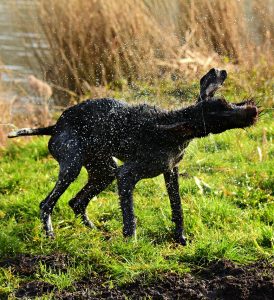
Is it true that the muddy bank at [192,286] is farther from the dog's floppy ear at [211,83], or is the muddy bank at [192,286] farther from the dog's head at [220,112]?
the dog's floppy ear at [211,83]

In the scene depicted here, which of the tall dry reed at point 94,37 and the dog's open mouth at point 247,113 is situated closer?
the dog's open mouth at point 247,113

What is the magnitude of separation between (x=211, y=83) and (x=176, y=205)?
107cm

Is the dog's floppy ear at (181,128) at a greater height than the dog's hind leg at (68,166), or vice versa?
the dog's floppy ear at (181,128)

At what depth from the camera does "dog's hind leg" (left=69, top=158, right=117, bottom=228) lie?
5605 millimetres

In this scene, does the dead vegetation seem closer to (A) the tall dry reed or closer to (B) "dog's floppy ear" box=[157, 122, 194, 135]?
(A) the tall dry reed

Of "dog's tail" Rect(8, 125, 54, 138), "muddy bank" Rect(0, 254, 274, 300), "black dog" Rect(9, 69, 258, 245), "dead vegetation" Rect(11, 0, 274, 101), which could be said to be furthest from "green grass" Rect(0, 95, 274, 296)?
"dead vegetation" Rect(11, 0, 274, 101)

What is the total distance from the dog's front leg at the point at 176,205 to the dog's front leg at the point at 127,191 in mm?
371

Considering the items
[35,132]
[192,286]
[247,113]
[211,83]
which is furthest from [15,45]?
[192,286]

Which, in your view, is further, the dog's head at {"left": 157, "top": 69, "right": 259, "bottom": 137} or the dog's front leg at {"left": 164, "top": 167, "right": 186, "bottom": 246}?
the dog's front leg at {"left": 164, "top": 167, "right": 186, "bottom": 246}

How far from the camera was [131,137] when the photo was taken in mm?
5152

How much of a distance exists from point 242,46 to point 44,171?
16.4ft

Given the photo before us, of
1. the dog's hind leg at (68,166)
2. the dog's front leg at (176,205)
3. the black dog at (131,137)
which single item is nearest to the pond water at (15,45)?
the black dog at (131,137)

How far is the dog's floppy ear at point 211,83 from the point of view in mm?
4840

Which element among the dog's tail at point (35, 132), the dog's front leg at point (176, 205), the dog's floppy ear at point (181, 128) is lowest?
the dog's front leg at point (176, 205)
